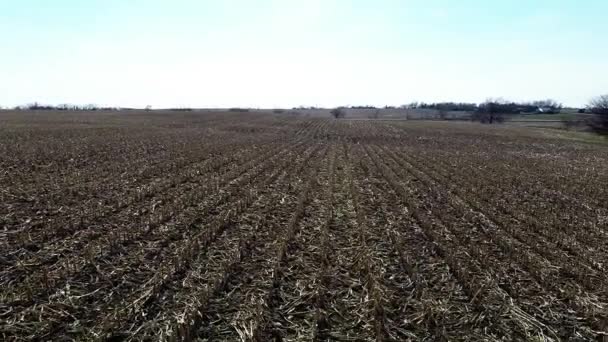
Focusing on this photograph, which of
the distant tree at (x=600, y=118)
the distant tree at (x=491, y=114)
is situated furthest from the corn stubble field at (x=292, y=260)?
the distant tree at (x=491, y=114)

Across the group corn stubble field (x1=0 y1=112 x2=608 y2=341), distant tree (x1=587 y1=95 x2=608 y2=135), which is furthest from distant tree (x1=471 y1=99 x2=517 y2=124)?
corn stubble field (x1=0 y1=112 x2=608 y2=341)

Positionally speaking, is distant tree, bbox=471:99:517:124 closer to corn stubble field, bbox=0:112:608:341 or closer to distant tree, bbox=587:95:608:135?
distant tree, bbox=587:95:608:135

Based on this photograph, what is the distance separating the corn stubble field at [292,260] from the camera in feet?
15.9

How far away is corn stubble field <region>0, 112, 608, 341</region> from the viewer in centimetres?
483

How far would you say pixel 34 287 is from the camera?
540cm

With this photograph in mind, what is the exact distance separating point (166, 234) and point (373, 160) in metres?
15.1

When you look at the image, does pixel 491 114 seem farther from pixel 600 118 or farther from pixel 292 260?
pixel 292 260

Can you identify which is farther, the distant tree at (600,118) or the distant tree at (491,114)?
the distant tree at (491,114)

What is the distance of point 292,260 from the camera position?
6.80 m

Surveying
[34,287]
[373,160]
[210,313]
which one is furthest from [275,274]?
[373,160]

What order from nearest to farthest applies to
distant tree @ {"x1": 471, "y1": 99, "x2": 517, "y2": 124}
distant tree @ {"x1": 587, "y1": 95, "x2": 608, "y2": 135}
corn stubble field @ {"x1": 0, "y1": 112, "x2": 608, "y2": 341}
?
corn stubble field @ {"x1": 0, "y1": 112, "x2": 608, "y2": 341}
distant tree @ {"x1": 587, "y1": 95, "x2": 608, "y2": 135}
distant tree @ {"x1": 471, "y1": 99, "x2": 517, "y2": 124}

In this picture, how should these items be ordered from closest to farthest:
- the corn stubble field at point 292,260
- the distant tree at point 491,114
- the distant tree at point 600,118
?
the corn stubble field at point 292,260 → the distant tree at point 600,118 → the distant tree at point 491,114

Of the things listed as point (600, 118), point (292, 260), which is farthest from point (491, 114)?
point (292, 260)

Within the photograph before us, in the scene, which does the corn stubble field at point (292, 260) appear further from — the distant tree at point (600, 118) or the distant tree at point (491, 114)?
the distant tree at point (491, 114)
